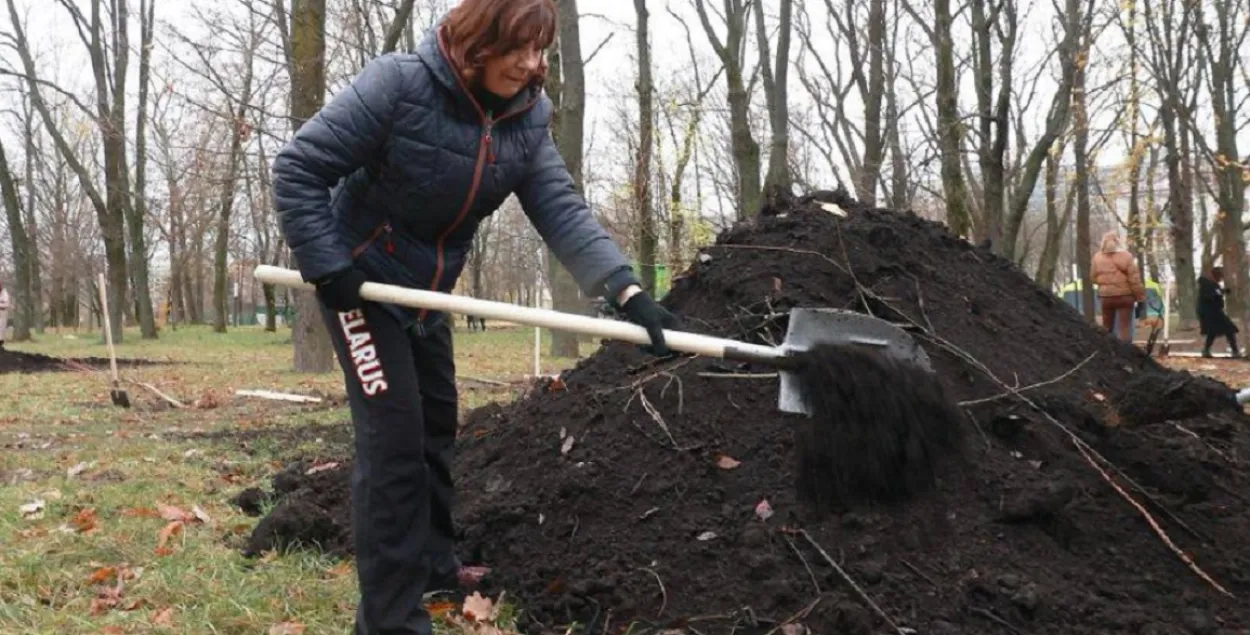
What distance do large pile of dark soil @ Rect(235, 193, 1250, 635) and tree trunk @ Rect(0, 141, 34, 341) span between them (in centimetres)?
2741

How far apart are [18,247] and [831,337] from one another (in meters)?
31.3

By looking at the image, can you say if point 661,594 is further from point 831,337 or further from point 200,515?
point 200,515

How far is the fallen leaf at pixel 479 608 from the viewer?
10.3 feet

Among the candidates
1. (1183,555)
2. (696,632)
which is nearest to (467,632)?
(696,632)

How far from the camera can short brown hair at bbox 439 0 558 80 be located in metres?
2.53

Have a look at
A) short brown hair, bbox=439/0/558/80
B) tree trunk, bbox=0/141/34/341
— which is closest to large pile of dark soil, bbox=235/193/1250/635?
short brown hair, bbox=439/0/558/80

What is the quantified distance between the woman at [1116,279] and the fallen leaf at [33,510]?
1318cm

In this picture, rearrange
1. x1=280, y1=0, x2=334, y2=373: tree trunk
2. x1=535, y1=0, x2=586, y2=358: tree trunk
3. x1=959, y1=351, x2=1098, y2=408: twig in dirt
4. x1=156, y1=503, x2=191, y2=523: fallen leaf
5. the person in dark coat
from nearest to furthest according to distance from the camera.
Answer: x1=959, y1=351, x2=1098, y2=408: twig in dirt
x1=156, y1=503, x2=191, y2=523: fallen leaf
x1=280, y1=0, x2=334, y2=373: tree trunk
x1=535, y1=0, x2=586, y2=358: tree trunk
the person in dark coat

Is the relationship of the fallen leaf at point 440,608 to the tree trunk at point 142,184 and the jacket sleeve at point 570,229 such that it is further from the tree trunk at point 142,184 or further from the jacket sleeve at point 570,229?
the tree trunk at point 142,184

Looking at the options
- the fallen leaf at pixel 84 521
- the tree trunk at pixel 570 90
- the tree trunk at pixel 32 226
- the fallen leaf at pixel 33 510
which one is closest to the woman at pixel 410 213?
the fallen leaf at pixel 84 521

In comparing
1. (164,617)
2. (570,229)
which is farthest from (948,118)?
(164,617)

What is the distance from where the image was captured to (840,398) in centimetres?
309

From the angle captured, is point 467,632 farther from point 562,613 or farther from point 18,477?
point 18,477

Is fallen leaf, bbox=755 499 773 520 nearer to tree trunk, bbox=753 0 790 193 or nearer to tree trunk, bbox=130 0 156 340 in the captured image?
tree trunk, bbox=753 0 790 193
